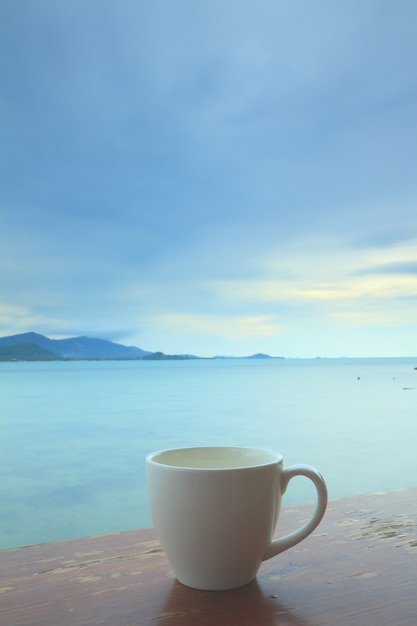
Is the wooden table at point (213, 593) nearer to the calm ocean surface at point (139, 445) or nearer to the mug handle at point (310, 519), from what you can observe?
the mug handle at point (310, 519)

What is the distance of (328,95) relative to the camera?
520 cm

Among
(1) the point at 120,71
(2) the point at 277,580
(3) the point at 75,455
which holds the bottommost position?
(3) the point at 75,455

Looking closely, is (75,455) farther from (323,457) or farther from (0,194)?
(0,194)

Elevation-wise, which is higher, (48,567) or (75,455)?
(48,567)

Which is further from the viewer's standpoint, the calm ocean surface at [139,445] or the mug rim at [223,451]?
the calm ocean surface at [139,445]

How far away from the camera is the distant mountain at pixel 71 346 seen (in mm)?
16547

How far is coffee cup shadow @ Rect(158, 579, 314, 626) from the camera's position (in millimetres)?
351

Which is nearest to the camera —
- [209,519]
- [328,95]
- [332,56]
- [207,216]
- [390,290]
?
[209,519]

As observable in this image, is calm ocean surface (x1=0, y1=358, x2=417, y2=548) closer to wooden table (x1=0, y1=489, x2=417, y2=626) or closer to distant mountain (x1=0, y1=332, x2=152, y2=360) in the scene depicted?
wooden table (x1=0, y1=489, x2=417, y2=626)

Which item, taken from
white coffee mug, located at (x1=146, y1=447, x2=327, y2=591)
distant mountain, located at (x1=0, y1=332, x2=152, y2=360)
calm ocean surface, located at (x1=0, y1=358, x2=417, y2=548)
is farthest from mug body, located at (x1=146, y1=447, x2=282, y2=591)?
distant mountain, located at (x1=0, y1=332, x2=152, y2=360)

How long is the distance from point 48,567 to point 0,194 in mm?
14079

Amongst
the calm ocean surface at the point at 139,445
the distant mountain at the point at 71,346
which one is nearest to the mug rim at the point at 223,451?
the calm ocean surface at the point at 139,445

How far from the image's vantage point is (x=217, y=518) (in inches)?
14.9

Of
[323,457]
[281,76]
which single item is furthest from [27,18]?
[323,457]
